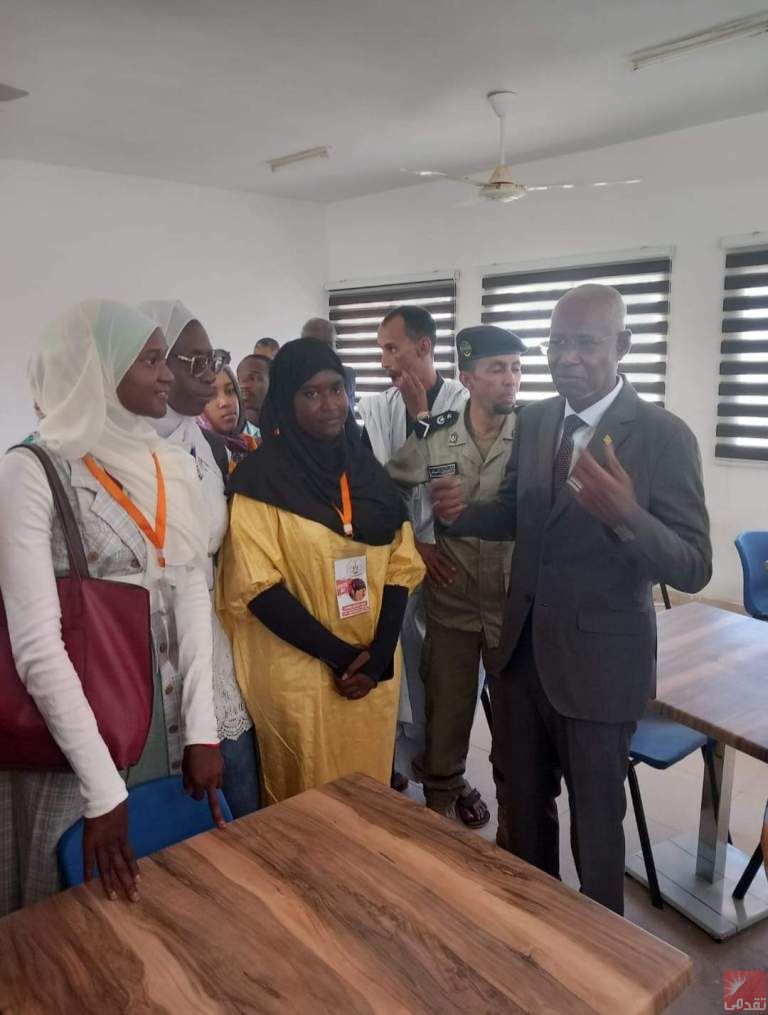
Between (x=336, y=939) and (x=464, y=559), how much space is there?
1.46 m

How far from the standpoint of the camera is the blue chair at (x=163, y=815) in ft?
4.68

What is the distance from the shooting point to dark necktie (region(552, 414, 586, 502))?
184 centimetres

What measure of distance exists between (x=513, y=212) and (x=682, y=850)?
514cm

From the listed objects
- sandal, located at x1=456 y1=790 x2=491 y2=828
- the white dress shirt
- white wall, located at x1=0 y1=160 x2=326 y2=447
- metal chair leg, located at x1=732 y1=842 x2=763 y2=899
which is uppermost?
white wall, located at x1=0 y1=160 x2=326 y2=447

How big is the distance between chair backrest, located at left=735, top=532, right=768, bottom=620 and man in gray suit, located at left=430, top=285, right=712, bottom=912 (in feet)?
6.92

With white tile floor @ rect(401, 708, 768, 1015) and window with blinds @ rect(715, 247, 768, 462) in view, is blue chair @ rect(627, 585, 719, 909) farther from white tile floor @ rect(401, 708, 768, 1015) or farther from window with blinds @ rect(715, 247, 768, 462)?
window with blinds @ rect(715, 247, 768, 462)

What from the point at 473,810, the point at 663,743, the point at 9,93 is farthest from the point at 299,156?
the point at 663,743

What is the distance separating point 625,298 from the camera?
5.75m

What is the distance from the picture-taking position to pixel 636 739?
7.48 feet

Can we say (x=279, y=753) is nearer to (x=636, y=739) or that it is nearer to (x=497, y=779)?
(x=497, y=779)

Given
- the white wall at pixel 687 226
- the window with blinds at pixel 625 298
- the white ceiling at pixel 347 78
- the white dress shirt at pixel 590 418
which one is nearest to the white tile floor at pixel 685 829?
the white dress shirt at pixel 590 418

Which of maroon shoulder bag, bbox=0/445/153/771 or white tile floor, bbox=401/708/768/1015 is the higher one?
maroon shoulder bag, bbox=0/445/153/771

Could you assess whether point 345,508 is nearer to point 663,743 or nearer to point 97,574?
point 97,574

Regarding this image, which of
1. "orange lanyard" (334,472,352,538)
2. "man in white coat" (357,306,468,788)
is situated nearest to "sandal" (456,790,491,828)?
"man in white coat" (357,306,468,788)
